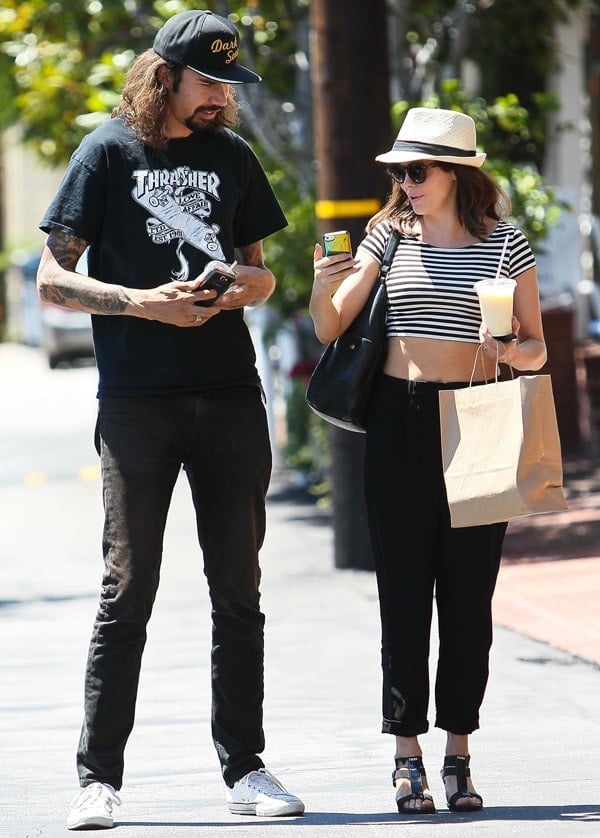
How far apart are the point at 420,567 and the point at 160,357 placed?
894mm

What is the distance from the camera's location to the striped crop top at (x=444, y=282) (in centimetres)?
439

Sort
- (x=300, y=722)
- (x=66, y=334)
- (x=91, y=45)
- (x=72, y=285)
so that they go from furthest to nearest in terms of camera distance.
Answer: (x=66, y=334) → (x=91, y=45) → (x=300, y=722) → (x=72, y=285)

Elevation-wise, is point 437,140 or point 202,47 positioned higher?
point 202,47

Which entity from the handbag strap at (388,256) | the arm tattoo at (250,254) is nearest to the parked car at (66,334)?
the arm tattoo at (250,254)

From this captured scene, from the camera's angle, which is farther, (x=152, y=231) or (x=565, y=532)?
(x=565, y=532)

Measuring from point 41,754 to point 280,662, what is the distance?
1488 millimetres

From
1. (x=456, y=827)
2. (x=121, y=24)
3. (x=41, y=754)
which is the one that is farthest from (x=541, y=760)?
(x=121, y=24)

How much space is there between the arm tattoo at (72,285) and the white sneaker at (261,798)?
51.3 inches

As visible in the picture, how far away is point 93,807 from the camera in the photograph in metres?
4.27

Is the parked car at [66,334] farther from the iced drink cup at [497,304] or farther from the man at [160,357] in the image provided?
the iced drink cup at [497,304]

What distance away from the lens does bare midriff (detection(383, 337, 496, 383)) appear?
4.42m

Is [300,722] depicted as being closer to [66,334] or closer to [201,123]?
[201,123]

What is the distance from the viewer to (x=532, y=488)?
425 centimetres

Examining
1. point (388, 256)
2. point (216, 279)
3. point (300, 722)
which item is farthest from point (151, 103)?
point (300, 722)
